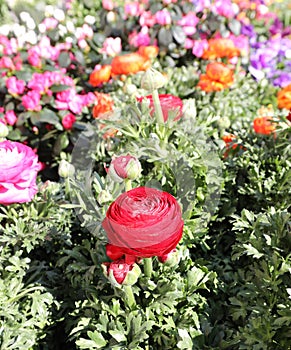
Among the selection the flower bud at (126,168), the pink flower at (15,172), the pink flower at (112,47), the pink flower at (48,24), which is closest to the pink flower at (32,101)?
the pink flower at (112,47)

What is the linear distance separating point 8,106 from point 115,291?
1.07 metres

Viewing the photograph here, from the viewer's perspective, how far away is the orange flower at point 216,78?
1.83m

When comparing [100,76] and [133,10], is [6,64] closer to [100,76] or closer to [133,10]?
[100,76]

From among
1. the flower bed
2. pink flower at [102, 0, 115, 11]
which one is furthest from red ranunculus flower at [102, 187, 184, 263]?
pink flower at [102, 0, 115, 11]

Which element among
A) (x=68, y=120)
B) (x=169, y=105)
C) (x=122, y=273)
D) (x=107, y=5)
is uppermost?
(x=169, y=105)

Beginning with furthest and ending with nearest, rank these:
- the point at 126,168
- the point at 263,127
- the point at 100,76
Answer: the point at 100,76 → the point at 263,127 → the point at 126,168

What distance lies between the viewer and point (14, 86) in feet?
6.27

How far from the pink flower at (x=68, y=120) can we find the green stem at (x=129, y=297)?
0.96m

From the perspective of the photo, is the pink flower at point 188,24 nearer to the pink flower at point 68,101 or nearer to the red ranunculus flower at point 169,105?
the pink flower at point 68,101

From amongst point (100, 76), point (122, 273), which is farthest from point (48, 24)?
point (122, 273)

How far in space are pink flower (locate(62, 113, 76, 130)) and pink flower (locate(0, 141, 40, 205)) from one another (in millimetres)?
722

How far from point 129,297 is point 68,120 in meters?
0.97

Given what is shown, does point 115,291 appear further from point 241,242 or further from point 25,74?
point 25,74

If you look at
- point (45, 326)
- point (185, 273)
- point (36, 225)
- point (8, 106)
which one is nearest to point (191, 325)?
point (185, 273)
